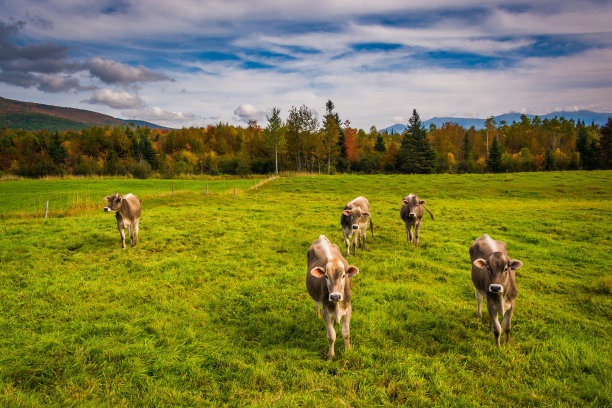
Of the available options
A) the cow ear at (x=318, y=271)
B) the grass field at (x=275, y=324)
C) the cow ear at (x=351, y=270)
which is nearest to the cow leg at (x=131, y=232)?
the grass field at (x=275, y=324)

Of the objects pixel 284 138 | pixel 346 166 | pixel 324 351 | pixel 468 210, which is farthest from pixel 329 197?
pixel 346 166

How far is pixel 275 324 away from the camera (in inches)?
280

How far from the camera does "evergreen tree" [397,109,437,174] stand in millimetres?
63375

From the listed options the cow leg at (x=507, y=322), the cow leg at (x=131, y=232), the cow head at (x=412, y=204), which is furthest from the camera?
the cow head at (x=412, y=204)

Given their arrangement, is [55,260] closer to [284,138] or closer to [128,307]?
[128,307]

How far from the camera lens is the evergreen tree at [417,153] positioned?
63.4 m

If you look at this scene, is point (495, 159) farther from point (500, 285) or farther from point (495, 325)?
point (500, 285)

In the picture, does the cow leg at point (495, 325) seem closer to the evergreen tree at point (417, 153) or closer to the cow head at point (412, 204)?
the cow head at point (412, 204)

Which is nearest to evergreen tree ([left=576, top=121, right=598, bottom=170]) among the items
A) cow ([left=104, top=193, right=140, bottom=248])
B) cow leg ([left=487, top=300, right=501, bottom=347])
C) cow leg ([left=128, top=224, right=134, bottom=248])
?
cow leg ([left=487, top=300, right=501, bottom=347])

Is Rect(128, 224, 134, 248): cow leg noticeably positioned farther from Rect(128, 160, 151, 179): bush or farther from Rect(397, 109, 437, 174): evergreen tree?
Rect(397, 109, 437, 174): evergreen tree

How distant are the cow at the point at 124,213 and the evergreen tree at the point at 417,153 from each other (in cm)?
5837

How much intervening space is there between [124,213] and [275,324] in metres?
9.83

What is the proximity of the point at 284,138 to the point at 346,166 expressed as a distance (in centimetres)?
1722

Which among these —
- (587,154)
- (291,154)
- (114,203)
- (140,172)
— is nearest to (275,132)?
(291,154)
